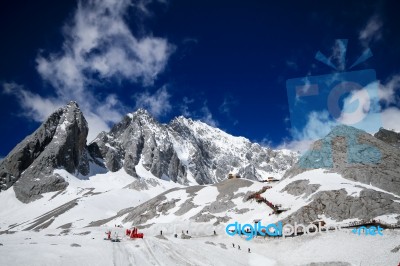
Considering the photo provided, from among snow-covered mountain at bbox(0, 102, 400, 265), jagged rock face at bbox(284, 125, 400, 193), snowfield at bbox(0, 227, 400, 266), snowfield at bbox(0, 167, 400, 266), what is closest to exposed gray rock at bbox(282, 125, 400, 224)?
jagged rock face at bbox(284, 125, 400, 193)

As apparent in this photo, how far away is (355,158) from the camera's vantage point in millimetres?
82438

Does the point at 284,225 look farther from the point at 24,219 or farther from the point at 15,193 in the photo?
the point at 15,193

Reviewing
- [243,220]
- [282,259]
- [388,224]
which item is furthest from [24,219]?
[388,224]

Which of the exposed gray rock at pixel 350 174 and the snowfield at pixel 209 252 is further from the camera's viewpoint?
the exposed gray rock at pixel 350 174

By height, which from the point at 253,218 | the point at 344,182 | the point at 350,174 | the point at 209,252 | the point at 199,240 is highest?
the point at 350,174

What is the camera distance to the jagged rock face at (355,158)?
7238cm

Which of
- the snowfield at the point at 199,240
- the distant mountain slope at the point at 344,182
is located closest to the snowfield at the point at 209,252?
the snowfield at the point at 199,240

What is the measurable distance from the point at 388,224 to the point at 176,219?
5394cm

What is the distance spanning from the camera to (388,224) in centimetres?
4844

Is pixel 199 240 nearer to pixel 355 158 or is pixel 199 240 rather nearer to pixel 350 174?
pixel 350 174

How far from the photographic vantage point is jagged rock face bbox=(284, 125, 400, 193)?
237ft

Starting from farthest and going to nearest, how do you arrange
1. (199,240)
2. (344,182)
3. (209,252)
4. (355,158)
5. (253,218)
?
(355,158), (344,182), (253,218), (199,240), (209,252)

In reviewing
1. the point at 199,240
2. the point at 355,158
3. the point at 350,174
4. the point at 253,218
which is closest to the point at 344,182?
the point at 350,174

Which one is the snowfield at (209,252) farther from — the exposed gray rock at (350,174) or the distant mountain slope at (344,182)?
the exposed gray rock at (350,174)
